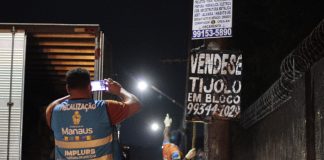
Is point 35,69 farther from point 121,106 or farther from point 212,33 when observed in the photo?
point 121,106

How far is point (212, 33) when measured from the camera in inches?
325

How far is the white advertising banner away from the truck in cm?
163

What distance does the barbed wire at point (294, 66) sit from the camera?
20.5 feet

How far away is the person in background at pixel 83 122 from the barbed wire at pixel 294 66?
2591mm

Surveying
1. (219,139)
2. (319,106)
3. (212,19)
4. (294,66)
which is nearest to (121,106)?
(319,106)

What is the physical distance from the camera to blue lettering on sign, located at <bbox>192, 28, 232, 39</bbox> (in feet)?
26.7

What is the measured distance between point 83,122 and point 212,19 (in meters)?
4.34

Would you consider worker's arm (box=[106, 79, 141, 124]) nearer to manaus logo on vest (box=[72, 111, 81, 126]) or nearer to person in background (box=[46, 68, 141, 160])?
person in background (box=[46, 68, 141, 160])

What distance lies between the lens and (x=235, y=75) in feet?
27.1

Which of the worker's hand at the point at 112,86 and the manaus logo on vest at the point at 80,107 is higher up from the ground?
the worker's hand at the point at 112,86

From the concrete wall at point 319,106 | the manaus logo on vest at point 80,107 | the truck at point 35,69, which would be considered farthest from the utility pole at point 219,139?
the manaus logo on vest at point 80,107

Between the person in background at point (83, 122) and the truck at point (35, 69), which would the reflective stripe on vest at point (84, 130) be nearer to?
the person in background at point (83, 122)

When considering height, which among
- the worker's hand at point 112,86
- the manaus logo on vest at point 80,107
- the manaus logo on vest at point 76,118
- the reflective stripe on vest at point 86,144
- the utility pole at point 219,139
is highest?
the worker's hand at point 112,86

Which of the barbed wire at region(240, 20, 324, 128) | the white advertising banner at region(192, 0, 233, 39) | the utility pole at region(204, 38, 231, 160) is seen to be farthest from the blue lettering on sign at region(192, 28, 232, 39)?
the utility pole at region(204, 38, 231, 160)
